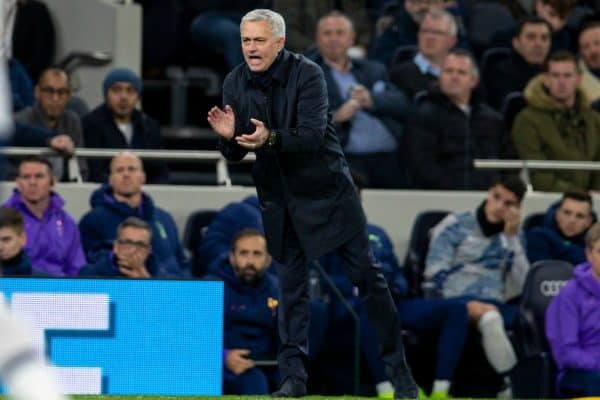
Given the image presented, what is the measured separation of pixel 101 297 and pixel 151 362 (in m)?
0.42

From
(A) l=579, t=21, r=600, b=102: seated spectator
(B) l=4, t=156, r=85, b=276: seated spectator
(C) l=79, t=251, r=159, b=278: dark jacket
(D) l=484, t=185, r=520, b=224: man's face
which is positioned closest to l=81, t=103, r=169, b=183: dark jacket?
(B) l=4, t=156, r=85, b=276: seated spectator

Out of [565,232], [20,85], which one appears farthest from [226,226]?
[565,232]

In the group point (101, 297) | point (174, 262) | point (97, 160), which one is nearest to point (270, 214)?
point (101, 297)

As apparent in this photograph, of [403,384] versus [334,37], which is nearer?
[403,384]

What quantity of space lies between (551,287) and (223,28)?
11.2 feet

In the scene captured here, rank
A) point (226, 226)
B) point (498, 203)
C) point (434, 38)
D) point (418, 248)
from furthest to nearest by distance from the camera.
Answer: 1. point (434, 38)
2. point (418, 248)
3. point (498, 203)
4. point (226, 226)

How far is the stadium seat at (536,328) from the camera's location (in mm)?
11555

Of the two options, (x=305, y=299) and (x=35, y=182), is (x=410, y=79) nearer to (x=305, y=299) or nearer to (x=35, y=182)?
(x=35, y=182)

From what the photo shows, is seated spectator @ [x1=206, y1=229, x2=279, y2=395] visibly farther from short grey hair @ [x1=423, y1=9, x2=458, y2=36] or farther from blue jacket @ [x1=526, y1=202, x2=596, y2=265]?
short grey hair @ [x1=423, y1=9, x2=458, y2=36]

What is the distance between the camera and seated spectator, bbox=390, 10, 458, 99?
13.7 m

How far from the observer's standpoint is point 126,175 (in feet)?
39.0

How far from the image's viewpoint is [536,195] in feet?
43.9

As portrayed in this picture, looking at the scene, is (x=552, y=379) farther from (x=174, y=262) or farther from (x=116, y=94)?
(x=116, y=94)

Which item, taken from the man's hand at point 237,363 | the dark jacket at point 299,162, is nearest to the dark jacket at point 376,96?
the man's hand at point 237,363
